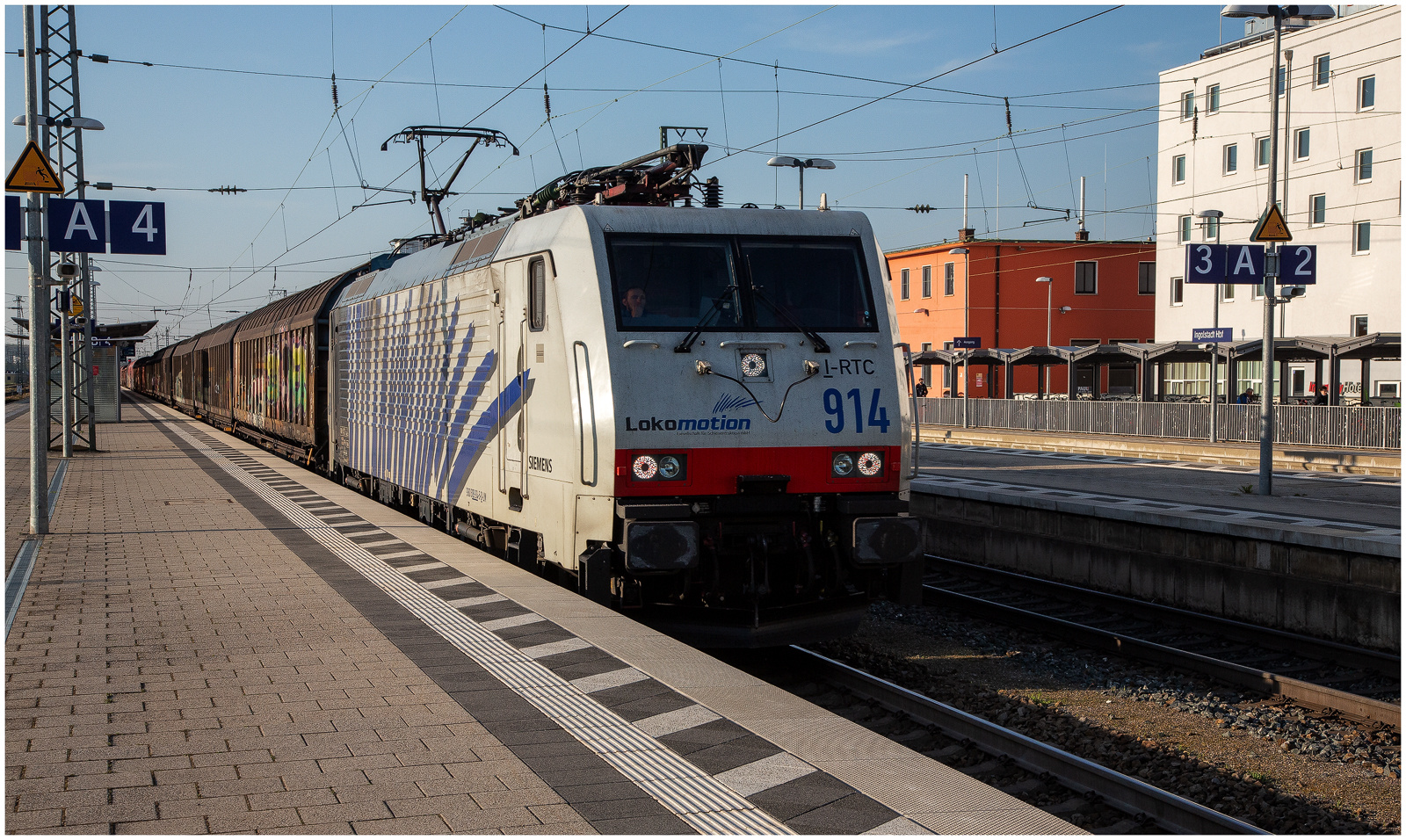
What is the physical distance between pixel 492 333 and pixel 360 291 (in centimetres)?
768

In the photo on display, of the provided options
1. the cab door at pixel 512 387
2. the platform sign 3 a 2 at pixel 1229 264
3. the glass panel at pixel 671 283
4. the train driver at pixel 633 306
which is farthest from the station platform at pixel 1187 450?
the train driver at pixel 633 306

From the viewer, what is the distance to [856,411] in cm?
869

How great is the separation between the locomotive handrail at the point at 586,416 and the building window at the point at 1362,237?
3942 centimetres

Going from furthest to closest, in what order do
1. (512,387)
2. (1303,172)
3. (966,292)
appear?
(966,292)
(1303,172)
(512,387)

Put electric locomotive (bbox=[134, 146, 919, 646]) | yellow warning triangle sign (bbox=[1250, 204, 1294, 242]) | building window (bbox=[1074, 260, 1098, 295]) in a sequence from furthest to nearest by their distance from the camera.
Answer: building window (bbox=[1074, 260, 1098, 295]), yellow warning triangle sign (bbox=[1250, 204, 1294, 242]), electric locomotive (bbox=[134, 146, 919, 646])

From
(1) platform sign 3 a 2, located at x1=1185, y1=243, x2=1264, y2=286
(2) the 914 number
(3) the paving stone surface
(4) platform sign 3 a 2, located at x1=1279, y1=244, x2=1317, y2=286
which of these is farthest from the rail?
(3) the paving stone surface

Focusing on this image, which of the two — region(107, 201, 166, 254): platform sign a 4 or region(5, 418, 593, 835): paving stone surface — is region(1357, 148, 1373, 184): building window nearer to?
region(107, 201, 166, 254): platform sign a 4

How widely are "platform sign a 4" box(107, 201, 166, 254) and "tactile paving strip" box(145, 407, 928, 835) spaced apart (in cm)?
665

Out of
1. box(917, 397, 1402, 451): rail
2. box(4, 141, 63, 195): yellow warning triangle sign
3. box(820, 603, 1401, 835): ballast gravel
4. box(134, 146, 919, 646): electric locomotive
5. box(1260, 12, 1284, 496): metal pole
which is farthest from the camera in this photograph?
→ box(917, 397, 1402, 451): rail

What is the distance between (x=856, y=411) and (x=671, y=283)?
5.45 ft

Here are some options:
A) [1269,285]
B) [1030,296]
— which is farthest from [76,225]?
[1030,296]

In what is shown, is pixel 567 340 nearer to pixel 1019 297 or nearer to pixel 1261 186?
pixel 1261 186

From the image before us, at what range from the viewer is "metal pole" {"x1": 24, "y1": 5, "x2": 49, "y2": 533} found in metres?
12.9

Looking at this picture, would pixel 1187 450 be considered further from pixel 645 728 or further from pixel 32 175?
pixel 645 728
